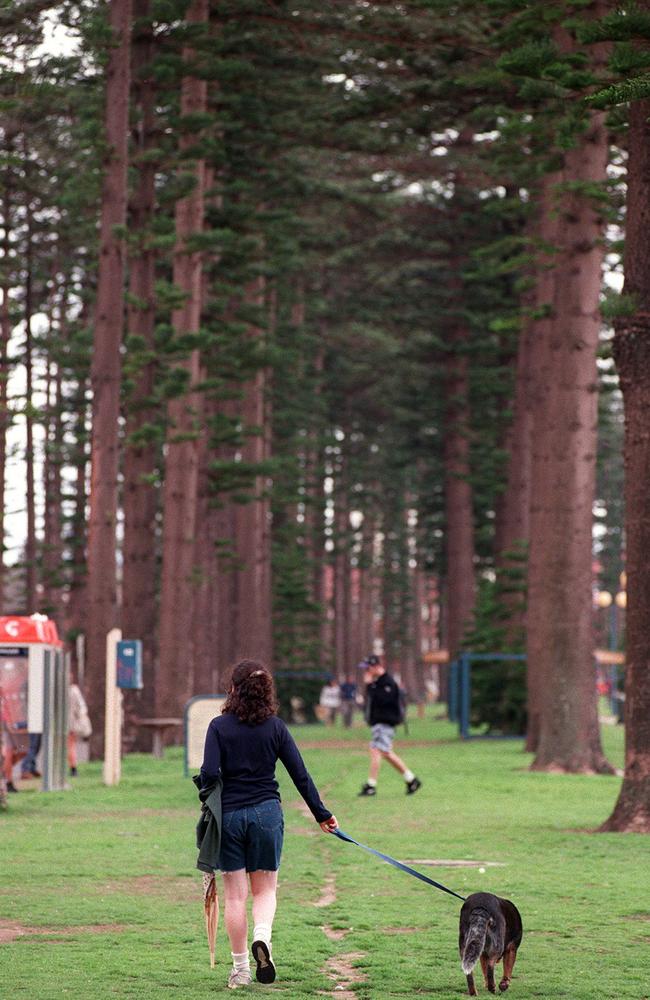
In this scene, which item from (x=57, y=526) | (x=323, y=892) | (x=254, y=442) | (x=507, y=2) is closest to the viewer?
(x=323, y=892)

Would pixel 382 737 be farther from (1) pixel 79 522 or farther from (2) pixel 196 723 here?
(1) pixel 79 522

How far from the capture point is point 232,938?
31.2ft

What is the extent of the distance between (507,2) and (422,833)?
859 centimetres

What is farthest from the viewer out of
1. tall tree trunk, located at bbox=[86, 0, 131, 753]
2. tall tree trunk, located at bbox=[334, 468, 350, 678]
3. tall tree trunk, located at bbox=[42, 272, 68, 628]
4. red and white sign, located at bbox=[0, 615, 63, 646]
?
tall tree trunk, located at bbox=[334, 468, 350, 678]

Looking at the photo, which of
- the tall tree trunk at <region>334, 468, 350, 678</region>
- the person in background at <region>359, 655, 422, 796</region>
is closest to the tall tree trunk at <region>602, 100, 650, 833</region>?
the person in background at <region>359, 655, 422, 796</region>

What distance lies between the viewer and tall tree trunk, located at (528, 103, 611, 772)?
2773 centimetres

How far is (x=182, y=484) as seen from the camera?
A: 128ft

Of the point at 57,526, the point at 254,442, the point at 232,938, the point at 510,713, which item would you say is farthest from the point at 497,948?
the point at 57,526

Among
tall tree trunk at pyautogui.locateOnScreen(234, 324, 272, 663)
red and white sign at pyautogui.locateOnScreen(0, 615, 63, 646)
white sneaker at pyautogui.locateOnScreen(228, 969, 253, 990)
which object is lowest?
white sneaker at pyautogui.locateOnScreen(228, 969, 253, 990)

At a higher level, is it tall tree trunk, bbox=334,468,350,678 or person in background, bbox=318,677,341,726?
tall tree trunk, bbox=334,468,350,678

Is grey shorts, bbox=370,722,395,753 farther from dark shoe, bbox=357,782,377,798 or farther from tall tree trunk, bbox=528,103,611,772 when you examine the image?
tall tree trunk, bbox=528,103,611,772

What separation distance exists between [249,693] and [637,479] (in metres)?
9.01

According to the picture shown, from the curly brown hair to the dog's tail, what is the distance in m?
1.45

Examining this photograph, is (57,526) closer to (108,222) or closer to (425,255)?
(425,255)
